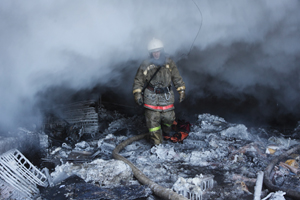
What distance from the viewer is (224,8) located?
4.43 meters

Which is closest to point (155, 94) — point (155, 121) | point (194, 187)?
point (155, 121)

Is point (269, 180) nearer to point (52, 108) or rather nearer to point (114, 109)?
point (52, 108)

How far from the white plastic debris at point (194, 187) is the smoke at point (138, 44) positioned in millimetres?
2212

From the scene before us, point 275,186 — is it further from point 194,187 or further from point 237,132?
point 237,132

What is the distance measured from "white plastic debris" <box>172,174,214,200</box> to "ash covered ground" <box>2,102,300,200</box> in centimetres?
9

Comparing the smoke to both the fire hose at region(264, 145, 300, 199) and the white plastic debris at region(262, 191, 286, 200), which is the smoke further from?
the white plastic debris at region(262, 191, 286, 200)

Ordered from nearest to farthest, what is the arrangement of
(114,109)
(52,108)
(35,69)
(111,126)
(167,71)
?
(35,69) → (167,71) → (52,108) → (111,126) → (114,109)

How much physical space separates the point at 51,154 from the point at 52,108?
4.58ft

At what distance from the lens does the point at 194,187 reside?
2600 millimetres

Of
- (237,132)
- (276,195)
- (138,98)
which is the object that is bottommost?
(276,195)

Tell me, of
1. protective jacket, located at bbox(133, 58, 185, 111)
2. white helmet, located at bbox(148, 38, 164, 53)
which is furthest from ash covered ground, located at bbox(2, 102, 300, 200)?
white helmet, located at bbox(148, 38, 164, 53)

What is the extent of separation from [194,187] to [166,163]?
1097mm

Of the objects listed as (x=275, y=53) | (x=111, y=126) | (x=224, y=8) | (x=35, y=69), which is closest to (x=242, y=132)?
(x=275, y=53)

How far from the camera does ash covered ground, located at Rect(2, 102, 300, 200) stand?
105 inches
